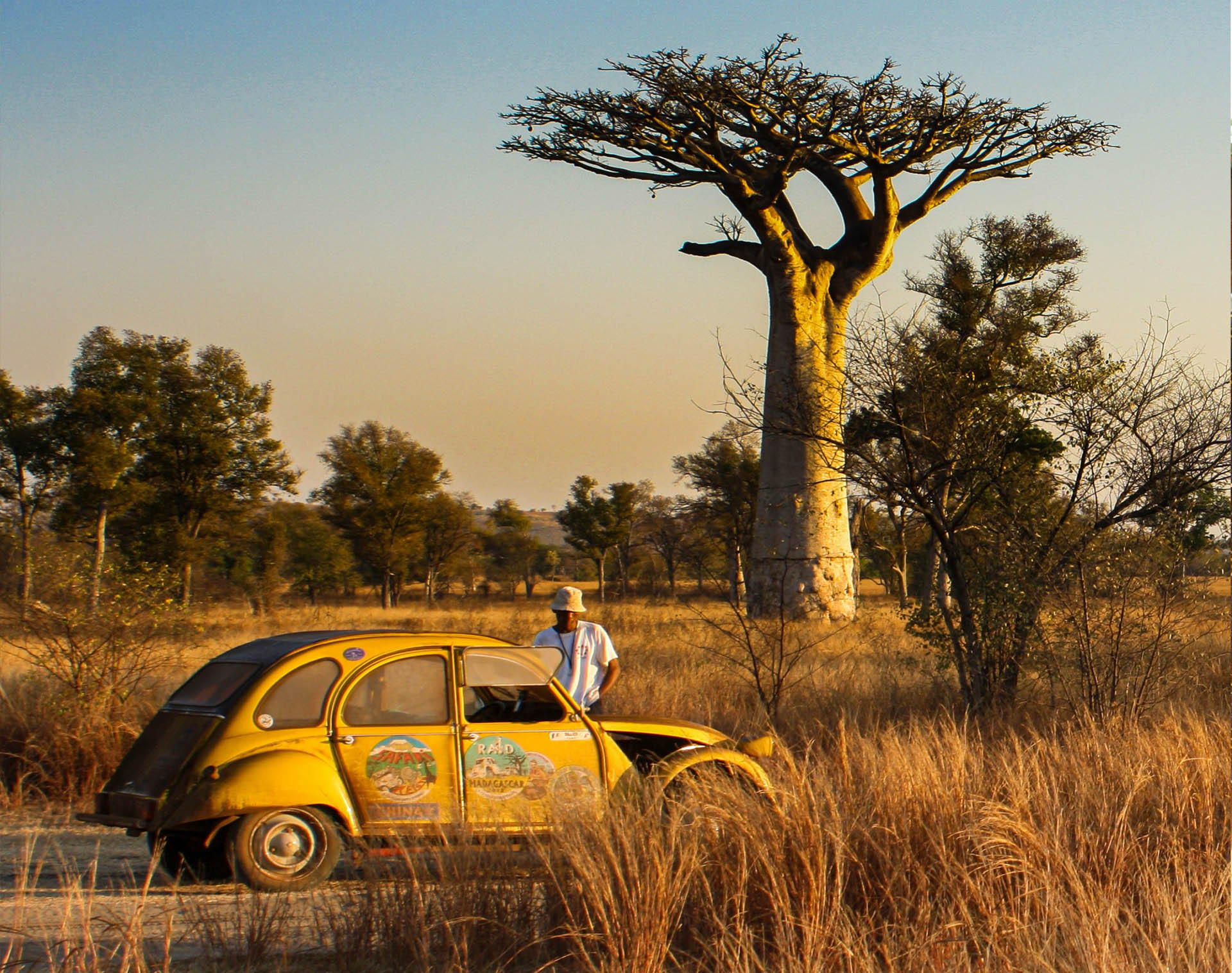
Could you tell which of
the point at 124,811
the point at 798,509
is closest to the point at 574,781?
the point at 124,811

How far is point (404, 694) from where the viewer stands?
5918mm

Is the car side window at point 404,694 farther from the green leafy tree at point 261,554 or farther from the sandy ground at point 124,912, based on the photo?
the green leafy tree at point 261,554

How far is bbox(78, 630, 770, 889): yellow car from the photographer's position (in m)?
5.45

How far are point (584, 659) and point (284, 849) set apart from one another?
2.10 m

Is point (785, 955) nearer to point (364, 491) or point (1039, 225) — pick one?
point (1039, 225)

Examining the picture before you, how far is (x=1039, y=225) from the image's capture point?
27125 mm

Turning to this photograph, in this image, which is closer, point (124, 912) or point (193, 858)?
point (124, 912)

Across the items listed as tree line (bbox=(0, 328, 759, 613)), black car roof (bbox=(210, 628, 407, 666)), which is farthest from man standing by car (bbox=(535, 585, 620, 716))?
tree line (bbox=(0, 328, 759, 613))

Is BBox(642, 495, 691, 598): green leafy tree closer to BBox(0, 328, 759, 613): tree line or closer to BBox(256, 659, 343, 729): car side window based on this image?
BBox(0, 328, 759, 613): tree line

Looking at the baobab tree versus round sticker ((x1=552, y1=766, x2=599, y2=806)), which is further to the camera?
the baobab tree

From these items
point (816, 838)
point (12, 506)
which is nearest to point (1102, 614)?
point (816, 838)

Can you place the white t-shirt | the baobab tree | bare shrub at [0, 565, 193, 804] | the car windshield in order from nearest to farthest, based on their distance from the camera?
the car windshield, the white t-shirt, bare shrub at [0, 565, 193, 804], the baobab tree

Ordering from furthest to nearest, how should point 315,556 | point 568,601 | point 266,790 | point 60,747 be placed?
point 315,556, point 60,747, point 568,601, point 266,790

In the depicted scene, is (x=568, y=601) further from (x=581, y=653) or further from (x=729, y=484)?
(x=729, y=484)
